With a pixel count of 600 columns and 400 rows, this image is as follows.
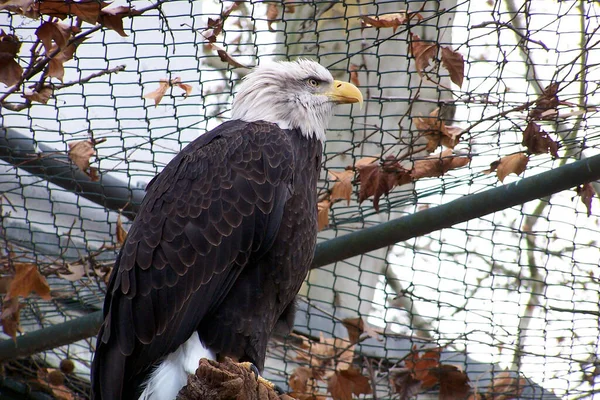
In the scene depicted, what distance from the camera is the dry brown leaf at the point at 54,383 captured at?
4683 mm

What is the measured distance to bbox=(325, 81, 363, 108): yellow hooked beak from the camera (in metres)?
3.96

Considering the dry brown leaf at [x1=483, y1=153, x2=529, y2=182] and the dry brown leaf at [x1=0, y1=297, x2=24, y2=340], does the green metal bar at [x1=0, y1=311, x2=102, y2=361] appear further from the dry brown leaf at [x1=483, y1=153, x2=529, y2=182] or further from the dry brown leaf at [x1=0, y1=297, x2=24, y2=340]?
the dry brown leaf at [x1=483, y1=153, x2=529, y2=182]

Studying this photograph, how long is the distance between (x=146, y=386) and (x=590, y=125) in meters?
2.48

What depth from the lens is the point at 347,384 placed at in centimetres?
439

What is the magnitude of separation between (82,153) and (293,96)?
3.61 feet

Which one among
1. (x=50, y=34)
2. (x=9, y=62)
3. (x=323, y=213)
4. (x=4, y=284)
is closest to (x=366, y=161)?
(x=323, y=213)

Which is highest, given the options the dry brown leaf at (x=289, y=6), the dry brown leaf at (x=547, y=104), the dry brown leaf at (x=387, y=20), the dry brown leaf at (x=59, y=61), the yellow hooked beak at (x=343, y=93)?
the dry brown leaf at (x=289, y=6)

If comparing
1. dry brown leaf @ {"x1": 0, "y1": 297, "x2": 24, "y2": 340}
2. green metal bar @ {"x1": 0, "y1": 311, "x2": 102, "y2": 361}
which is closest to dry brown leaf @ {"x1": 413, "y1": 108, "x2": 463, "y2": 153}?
green metal bar @ {"x1": 0, "y1": 311, "x2": 102, "y2": 361}

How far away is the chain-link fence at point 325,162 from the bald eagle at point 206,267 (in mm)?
568

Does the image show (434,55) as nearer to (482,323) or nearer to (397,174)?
(397,174)

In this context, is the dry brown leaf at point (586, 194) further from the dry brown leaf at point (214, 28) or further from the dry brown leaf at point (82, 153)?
the dry brown leaf at point (82, 153)

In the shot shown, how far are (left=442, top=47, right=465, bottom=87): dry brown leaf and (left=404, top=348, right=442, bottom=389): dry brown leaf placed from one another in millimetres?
1657

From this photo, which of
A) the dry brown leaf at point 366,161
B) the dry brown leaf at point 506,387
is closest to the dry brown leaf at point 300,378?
the dry brown leaf at point 506,387

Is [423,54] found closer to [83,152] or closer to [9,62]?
[83,152]
